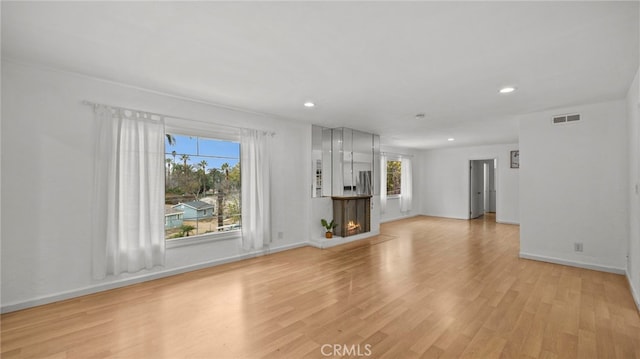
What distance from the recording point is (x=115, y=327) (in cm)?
248

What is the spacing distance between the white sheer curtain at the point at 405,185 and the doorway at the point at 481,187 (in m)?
1.94

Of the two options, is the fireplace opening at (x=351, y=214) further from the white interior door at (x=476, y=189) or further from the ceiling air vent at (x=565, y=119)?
the white interior door at (x=476, y=189)

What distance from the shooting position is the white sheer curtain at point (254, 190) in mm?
4574

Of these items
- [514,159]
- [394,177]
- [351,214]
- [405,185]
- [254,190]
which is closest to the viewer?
[254,190]

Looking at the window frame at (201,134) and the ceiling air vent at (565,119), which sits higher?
the ceiling air vent at (565,119)

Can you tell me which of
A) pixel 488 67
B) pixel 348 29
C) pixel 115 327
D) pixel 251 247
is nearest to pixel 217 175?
pixel 251 247

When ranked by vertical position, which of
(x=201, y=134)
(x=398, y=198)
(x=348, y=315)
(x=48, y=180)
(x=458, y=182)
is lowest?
(x=348, y=315)

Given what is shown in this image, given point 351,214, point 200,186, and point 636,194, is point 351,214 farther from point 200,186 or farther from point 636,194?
point 636,194

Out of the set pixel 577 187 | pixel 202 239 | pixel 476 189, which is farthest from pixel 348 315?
pixel 476 189

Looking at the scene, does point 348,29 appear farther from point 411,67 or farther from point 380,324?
point 380,324

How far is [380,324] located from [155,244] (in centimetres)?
302

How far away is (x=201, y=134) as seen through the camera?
167 inches

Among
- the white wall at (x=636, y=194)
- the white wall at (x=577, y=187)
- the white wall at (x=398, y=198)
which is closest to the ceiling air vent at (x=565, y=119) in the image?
the white wall at (x=577, y=187)

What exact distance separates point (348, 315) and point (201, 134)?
3.33 m
